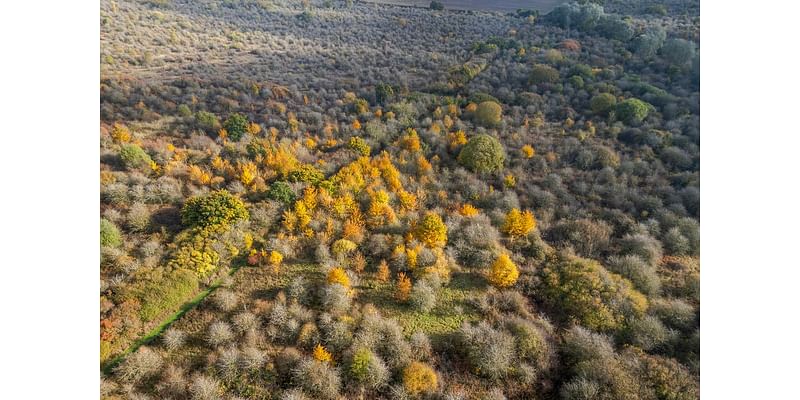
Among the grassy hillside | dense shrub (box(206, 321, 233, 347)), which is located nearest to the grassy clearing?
the grassy hillside

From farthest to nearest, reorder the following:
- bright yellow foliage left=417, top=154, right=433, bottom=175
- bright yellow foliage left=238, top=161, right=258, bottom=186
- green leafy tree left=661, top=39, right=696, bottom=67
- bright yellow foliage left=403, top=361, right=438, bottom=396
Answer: green leafy tree left=661, top=39, right=696, bottom=67
bright yellow foliage left=417, top=154, right=433, bottom=175
bright yellow foliage left=238, top=161, right=258, bottom=186
bright yellow foliage left=403, top=361, right=438, bottom=396

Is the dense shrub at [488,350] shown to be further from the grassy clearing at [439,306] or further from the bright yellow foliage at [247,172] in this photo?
the bright yellow foliage at [247,172]

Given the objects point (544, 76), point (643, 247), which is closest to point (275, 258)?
point (643, 247)

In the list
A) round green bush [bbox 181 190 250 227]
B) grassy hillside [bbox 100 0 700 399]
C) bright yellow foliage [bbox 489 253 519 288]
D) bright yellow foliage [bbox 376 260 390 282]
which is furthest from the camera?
round green bush [bbox 181 190 250 227]

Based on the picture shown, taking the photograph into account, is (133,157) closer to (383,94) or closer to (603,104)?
(383,94)

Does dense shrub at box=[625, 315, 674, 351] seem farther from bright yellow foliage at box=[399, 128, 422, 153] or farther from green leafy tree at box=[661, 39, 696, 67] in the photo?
green leafy tree at box=[661, 39, 696, 67]

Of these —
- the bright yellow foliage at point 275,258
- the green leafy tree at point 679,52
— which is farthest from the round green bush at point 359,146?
the green leafy tree at point 679,52

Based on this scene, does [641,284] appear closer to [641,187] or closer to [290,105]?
[641,187]
